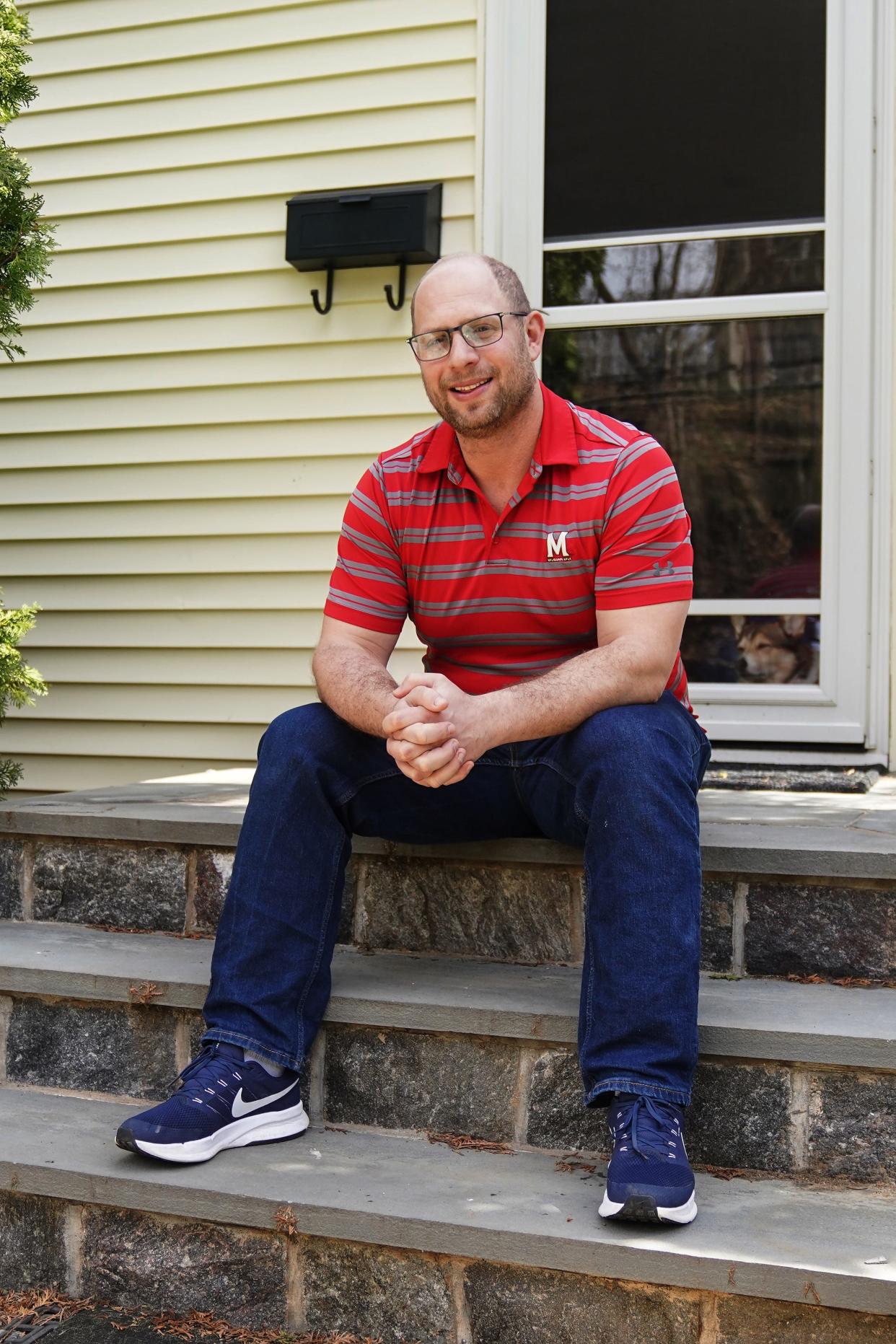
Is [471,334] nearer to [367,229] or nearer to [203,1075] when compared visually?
[203,1075]

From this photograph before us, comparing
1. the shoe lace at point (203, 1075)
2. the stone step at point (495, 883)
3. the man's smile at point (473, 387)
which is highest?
the man's smile at point (473, 387)

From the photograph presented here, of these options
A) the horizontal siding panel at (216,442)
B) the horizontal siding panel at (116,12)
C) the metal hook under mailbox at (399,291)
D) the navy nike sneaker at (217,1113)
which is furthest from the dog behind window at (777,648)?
the horizontal siding panel at (116,12)

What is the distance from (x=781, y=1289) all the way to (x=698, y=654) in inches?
79.1

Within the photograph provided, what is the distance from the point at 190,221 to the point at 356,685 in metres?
2.18

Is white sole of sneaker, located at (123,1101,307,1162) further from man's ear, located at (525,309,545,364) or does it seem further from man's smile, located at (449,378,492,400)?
man's ear, located at (525,309,545,364)

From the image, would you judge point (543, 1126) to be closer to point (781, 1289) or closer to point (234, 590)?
→ point (781, 1289)

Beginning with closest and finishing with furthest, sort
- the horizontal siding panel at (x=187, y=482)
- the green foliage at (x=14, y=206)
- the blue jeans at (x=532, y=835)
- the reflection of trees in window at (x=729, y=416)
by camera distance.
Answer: the blue jeans at (x=532, y=835)
the green foliage at (x=14, y=206)
the reflection of trees in window at (x=729, y=416)
the horizontal siding panel at (x=187, y=482)

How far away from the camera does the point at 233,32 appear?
11.5 ft

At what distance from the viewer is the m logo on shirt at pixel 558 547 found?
197 cm

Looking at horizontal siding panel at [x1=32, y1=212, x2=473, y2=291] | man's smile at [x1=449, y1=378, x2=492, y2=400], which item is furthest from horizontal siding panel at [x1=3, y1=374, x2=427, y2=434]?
man's smile at [x1=449, y1=378, x2=492, y2=400]

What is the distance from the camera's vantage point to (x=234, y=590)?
3.56 m

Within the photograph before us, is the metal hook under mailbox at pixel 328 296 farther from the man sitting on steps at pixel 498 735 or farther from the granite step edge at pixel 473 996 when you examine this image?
the granite step edge at pixel 473 996

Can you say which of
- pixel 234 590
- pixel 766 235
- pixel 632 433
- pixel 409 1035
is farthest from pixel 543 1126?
pixel 766 235

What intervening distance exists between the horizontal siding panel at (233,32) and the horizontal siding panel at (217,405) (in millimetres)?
954
